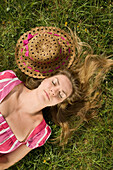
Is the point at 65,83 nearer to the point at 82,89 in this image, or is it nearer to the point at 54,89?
the point at 54,89

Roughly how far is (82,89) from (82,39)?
109 centimetres

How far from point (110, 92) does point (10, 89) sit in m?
2.12

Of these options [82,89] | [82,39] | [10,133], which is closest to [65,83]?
[82,89]

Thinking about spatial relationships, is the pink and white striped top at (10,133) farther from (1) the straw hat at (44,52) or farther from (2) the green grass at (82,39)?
(2) the green grass at (82,39)

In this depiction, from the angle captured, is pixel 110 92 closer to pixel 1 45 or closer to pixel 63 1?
pixel 63 1

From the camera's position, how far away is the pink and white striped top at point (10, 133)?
335cm

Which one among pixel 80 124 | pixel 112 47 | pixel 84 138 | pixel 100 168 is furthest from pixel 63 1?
pixel 100 168

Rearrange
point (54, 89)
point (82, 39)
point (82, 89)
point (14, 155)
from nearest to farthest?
point (54, 89), point (14, 155), point (82, 89), point (82, 39)

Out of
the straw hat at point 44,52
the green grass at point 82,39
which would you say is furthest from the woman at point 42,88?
the green grass at point 82,39

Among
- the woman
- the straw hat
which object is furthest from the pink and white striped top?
the straw hat

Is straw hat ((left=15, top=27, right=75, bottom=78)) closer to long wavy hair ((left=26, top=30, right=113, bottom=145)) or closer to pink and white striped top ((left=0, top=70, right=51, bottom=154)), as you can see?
long wavy hair ((left=26, top=30, right=113, bottom=145))

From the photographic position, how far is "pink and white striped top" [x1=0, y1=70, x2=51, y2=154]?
3352 millimetres

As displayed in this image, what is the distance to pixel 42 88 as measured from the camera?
3223 millimetres

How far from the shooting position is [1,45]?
416 cm
